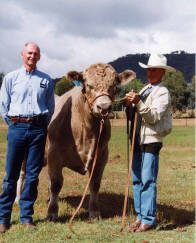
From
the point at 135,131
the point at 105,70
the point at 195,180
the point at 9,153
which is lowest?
the point at 195,180

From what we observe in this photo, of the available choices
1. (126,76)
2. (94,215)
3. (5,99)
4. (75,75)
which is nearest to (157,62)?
(126,76)

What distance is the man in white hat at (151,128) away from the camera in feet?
17.6

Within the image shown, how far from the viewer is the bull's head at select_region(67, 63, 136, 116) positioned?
5328 millimetres

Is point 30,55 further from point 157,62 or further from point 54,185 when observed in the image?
point 54,185

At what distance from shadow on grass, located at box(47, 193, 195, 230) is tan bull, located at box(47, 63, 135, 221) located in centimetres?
43

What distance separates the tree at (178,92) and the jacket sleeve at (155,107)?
76.3m

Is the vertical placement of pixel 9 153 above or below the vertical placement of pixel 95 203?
above

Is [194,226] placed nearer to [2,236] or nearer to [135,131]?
[135,131]

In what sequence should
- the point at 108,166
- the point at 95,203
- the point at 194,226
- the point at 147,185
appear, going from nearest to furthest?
the point at 147,185
the point at 194,226
the point at 95,203
the point at 108,166

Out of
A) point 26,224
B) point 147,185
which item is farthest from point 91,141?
point 26,224

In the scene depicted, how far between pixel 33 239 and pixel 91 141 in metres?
2.07

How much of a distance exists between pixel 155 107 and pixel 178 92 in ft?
262

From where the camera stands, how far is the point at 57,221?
20.5ft

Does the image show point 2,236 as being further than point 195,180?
No
